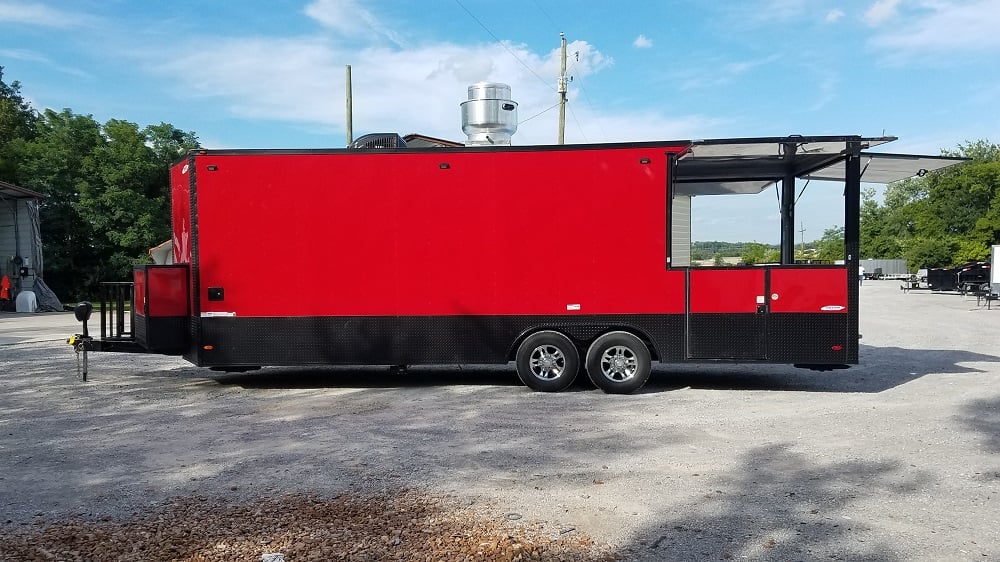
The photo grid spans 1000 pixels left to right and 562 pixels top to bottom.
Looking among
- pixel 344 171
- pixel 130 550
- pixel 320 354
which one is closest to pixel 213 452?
pixel 130 550

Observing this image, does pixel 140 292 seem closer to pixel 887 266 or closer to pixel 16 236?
pixel 16 236

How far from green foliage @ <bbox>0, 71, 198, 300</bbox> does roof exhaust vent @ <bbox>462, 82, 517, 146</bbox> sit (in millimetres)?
30536

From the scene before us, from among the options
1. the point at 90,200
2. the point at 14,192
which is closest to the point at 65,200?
A: the point at 90,200

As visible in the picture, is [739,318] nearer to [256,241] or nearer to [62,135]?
[256,241]

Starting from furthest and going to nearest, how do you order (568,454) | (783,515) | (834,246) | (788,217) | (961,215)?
(961,215) → (788,217) → (834,246) → (568,454) → (783,515)

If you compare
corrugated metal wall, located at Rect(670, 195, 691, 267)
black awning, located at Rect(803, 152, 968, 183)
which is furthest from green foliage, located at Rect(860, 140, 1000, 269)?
corrugated metal wall, located at Rect(670, 195, 691, 267)

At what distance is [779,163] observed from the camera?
32.8 ft

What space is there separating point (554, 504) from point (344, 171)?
5.68 meters

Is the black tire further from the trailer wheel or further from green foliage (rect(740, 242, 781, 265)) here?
green foliage (rect(740, 242, 781, 265))

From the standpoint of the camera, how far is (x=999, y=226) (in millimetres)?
49875

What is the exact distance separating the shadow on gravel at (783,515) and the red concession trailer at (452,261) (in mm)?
3311

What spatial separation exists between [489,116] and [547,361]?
4227 mm

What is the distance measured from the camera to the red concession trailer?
888 centimetres

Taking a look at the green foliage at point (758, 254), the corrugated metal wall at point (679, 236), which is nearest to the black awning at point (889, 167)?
the green foliage at point (758, 254)
